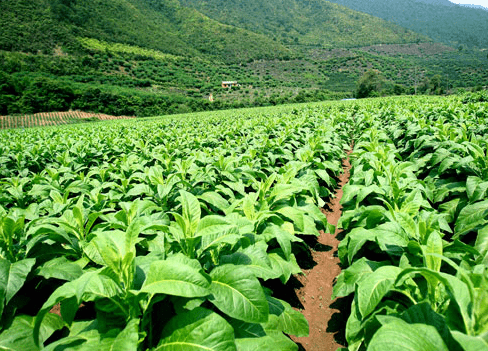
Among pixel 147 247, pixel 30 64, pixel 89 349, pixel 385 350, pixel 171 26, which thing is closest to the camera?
pixel 385 350

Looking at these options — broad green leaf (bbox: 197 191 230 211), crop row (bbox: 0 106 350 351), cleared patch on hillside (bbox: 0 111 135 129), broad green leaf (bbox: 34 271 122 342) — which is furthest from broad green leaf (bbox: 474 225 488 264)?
cleared patch on hillside (bbox: 0 111 135 129)

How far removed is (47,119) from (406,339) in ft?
175

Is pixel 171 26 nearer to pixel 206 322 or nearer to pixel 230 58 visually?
pixel 230 58

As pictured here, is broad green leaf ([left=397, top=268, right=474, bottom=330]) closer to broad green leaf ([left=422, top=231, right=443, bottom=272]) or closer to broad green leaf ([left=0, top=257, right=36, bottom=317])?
broad green leaf ([left=422, top=231, right=443, bottom=272])

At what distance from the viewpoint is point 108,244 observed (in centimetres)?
170

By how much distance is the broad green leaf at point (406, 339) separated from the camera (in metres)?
1.13

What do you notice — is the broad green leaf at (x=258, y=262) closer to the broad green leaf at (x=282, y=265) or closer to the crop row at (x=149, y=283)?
the crop row at (x=149, y=283)

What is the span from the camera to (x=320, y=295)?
9.74 ft

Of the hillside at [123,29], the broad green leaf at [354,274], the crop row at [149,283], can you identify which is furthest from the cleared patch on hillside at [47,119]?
the broad green leaf at [354,274]

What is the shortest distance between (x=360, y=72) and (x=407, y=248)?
120616mm

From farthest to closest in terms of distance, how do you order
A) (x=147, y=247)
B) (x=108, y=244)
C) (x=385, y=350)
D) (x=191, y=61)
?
1. (x=191, y=61)
2. (x=147, y=247)
3. (x=108, y=244)
4. (x=385, y=350)

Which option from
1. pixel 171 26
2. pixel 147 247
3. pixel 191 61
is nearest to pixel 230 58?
pixel 191 61

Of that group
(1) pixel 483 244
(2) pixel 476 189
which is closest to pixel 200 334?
(1) pixel 483 244

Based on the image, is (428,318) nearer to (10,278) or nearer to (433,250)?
(433,250)
